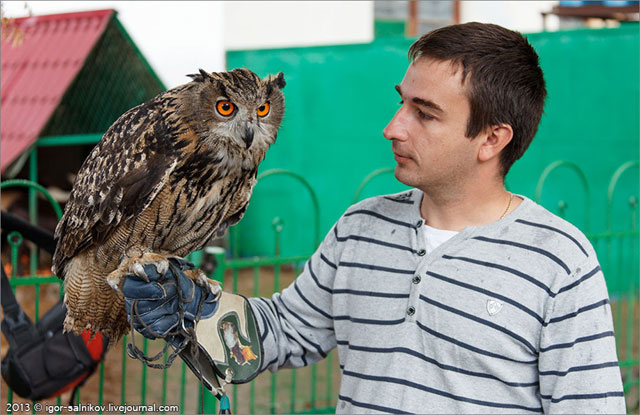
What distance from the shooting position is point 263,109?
209 cm

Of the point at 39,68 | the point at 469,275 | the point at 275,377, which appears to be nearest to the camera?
the point at 469,275

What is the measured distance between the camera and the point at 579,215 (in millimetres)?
6352

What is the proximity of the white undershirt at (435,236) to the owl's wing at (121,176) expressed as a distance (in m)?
0.71

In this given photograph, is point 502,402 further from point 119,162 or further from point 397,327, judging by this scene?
point 119,162

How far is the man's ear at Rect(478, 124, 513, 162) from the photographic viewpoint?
1.70m

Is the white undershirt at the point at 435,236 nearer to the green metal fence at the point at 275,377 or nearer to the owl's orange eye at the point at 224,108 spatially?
the owl's orange eye at the point at 224,108

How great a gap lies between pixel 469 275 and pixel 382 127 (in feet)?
17.4

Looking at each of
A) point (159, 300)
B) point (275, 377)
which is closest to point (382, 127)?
point (275, 377)

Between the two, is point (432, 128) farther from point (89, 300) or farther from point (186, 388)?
point (186, 388)

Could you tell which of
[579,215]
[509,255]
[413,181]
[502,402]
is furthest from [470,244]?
[579,215]

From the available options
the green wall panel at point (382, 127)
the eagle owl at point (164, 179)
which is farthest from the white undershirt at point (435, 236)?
the green wall panel at point (382, 127)

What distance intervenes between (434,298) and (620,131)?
516 centimetres

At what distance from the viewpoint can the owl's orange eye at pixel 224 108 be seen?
198 cm

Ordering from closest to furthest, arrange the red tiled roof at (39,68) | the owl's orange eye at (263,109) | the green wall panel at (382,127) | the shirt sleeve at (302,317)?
the shirt sleeve at (302,317)
the owl's orange eye at (263,109)
the red tiled roof at (39,68)
the green wall panel at (382,127)
